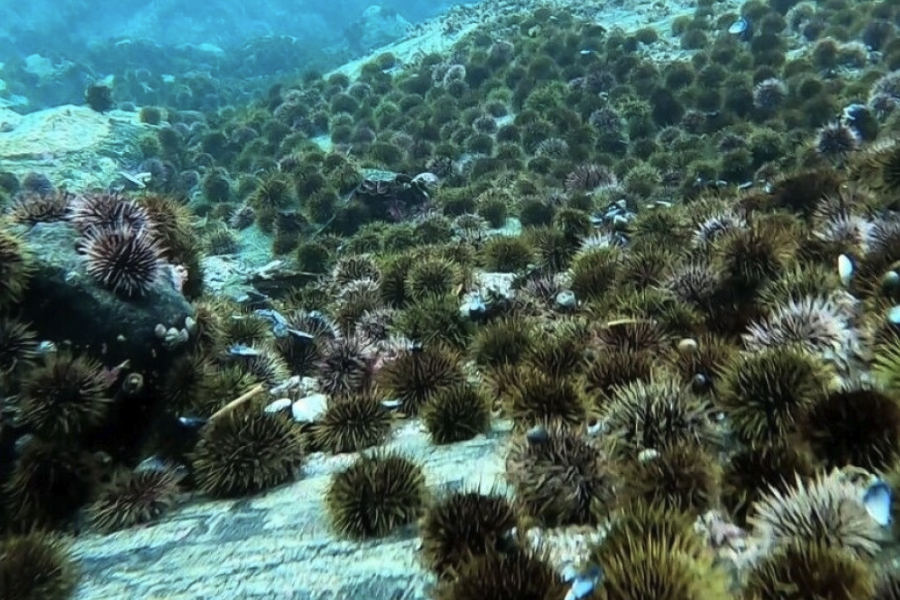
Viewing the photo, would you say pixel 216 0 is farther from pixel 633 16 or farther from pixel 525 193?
pixel 525 193

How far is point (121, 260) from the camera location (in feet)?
15.4

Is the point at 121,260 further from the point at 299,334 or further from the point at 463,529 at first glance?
the point at 463,529

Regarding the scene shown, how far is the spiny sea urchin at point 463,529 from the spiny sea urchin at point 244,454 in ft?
5.10

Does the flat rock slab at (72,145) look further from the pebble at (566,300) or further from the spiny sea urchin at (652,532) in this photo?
the spiny sea urchin at (652,532)

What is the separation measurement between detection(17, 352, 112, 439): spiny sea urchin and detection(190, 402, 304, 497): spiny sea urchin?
72cm

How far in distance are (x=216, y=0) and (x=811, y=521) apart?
268 feet

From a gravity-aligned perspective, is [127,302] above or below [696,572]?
above

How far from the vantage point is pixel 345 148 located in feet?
70.7

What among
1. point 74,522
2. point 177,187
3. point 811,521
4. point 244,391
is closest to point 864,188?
point 811,521

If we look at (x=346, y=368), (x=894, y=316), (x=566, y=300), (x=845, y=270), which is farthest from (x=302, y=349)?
(x=894, y=316)

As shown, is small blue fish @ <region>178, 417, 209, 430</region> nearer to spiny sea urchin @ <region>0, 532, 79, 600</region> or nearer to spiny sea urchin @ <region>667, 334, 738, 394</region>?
spiny sea urchin @ <region>0, 532, 79, 600</region>

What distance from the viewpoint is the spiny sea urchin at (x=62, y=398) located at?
4.10m

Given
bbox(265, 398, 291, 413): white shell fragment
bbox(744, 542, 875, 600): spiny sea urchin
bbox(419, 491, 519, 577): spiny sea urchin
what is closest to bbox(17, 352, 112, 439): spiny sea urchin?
bbox(265, 398, 291, 413): white shell fragment

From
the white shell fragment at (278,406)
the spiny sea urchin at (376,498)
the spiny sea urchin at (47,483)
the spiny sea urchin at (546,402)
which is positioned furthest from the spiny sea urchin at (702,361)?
the spiny sea urchin at (47,483)
